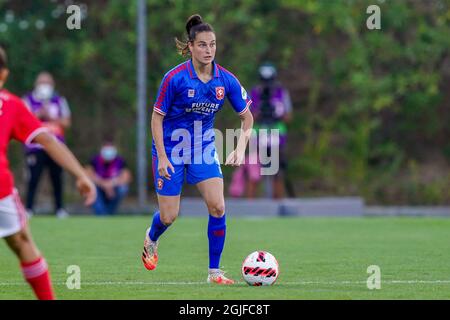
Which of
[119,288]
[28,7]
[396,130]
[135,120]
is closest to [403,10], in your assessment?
[396,130]

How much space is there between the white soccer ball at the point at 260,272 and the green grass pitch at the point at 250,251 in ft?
0.24

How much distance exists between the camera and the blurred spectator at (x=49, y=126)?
1834cm

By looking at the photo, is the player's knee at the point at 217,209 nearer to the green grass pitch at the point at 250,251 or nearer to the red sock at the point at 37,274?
the green grass pitch at the point at 250,251

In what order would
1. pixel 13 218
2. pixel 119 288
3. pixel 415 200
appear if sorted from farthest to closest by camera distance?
pixel 415 200 → pixel 119 288 → pixel 13 218

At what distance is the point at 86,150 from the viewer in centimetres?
2348

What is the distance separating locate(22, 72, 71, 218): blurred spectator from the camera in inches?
722

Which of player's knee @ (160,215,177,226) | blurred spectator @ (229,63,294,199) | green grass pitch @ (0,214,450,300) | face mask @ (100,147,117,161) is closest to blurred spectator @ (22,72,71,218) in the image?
green grass pitch @ (0,214,450,300)

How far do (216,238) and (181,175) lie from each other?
2.07 ft

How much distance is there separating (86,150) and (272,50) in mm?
4447

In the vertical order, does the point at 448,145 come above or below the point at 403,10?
below

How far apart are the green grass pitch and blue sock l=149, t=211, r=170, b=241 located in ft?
1.06

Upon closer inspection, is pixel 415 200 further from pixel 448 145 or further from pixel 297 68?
pixel 297 68

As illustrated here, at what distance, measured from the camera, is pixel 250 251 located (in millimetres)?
12000

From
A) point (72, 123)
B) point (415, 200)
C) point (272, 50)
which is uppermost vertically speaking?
point (272, 50)
